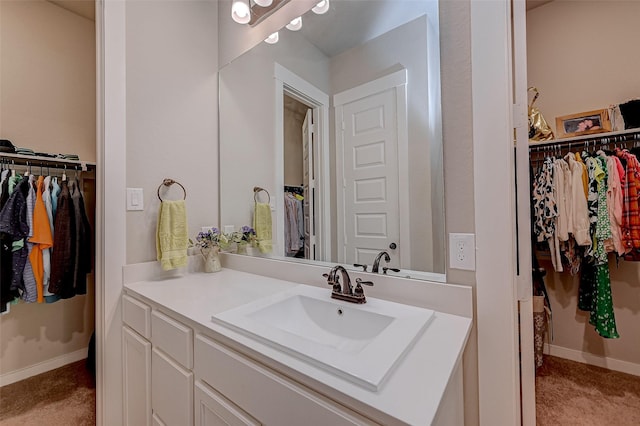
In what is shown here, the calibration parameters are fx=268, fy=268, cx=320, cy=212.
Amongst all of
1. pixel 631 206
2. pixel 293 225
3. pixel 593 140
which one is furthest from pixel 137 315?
pixel 593 140

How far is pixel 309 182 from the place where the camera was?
1469 mm

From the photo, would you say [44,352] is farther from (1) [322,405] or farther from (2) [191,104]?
(1) [322,405]

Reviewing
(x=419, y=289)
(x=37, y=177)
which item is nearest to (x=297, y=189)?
(x=419, y=289)

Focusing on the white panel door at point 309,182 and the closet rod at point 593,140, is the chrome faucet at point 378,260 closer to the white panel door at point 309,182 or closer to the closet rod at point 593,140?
the white panel door at point 309,182

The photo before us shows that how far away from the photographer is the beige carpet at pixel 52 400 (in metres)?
1.57

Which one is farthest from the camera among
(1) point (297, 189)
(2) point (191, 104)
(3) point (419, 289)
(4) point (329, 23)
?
(2) point (191, 104)

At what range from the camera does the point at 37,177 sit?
1.80 metres

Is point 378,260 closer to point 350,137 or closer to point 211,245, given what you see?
point 350,137

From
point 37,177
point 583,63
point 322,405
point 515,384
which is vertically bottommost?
point 515,384

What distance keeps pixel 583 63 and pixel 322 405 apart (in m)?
3.00

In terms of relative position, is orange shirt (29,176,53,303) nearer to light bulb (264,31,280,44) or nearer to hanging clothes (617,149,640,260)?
light bulb (264,31,280,44)

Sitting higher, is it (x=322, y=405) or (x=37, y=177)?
(x=37, y=177)

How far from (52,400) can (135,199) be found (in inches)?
57.6

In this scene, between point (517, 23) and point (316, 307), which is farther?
point (316, 307)
